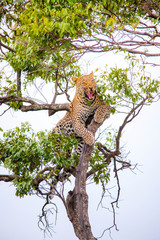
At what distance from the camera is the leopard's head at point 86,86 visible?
6934mm

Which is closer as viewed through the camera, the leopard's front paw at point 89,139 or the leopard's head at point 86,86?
the leopard's front paw at point 89,139

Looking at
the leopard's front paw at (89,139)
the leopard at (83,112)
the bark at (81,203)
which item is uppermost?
the leopard at (83,112)

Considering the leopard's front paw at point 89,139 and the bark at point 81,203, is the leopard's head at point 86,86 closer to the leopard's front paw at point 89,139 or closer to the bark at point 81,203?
the leopard's front paw at point 89,139

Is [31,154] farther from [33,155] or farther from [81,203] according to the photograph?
[81,203]

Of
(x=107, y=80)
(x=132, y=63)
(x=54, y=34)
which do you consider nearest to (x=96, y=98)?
(x=107, y=80)

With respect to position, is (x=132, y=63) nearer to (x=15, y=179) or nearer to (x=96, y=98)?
(x=96, y=98)

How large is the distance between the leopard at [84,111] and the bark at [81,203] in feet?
1.08

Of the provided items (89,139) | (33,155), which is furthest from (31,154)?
(89,139)

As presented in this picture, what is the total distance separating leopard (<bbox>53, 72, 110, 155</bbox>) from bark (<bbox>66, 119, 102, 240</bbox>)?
328mm

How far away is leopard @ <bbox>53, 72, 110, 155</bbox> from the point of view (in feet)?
22.6

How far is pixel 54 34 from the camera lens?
5582mm

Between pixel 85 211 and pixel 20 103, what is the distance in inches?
84.0

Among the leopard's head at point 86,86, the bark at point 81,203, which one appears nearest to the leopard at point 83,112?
the leopard's head at point 86,86

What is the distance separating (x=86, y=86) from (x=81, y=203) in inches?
77.7
